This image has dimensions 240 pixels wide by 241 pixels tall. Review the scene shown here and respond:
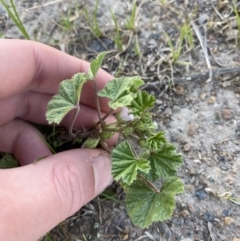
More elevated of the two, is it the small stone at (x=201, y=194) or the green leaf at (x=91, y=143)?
the green leaf at (x=91, y=143)

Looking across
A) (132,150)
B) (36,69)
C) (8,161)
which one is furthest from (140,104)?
(8,161)

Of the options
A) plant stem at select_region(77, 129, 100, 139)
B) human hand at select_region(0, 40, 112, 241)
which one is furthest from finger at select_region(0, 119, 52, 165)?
plant stem at select_region(77, 129, 100, 139)

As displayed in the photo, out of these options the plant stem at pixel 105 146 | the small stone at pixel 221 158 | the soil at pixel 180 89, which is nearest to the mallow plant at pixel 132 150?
the plant stem at pixel 105 146

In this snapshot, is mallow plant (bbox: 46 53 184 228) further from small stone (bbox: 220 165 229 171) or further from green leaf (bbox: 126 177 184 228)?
small stone (bbox: 220 165 229 171)

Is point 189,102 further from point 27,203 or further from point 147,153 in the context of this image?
point 27,203

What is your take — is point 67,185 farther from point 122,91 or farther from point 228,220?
point 228,220

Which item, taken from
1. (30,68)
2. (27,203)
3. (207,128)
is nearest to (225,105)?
(207,128)

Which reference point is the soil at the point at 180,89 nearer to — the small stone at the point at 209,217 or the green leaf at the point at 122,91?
the small stone at the point at 209,217

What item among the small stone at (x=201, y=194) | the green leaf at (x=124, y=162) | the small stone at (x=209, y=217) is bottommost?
the small stone at (x=209, y=217)
